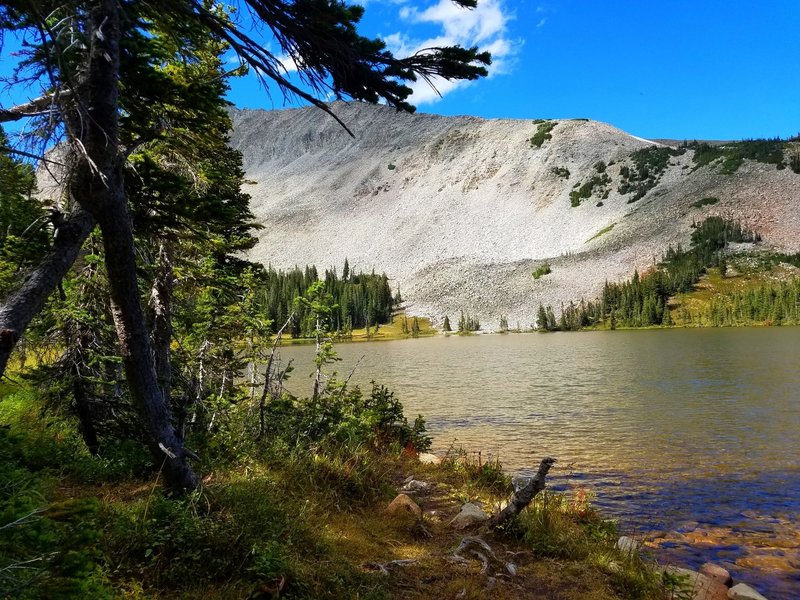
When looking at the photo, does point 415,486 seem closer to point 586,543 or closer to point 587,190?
point 586,543

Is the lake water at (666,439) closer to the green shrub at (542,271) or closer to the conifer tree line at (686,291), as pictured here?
the conifer tree line at (686,291)

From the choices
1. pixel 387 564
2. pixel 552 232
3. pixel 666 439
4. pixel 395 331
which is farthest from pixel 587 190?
pixel 387 564

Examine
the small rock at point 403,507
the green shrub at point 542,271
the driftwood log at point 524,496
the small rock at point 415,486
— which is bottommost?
the small rock at point 415,486

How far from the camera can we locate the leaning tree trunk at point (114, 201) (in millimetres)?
4699

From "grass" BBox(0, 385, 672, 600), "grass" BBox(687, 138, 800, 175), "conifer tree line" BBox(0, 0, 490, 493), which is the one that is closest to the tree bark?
"conifer tree line" BBox(0, 0, 490, 493)

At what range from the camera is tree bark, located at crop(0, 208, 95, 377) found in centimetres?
453

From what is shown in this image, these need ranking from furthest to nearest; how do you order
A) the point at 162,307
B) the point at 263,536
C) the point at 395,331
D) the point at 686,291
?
the point at 395,331
the point at 686,291
the point at 162,307
the point at 263,536

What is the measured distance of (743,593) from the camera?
268 inches

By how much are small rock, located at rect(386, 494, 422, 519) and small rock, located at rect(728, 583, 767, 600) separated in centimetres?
450

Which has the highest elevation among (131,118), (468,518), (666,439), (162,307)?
(131,118)

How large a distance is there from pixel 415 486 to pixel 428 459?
3.07 meters

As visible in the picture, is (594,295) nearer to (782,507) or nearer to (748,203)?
(748,203)

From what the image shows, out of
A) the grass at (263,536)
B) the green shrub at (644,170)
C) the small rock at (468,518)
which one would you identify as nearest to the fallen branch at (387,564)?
the grass at (263,536)

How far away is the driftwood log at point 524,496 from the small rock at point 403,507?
46.6 inches
